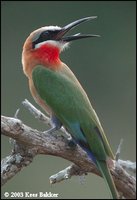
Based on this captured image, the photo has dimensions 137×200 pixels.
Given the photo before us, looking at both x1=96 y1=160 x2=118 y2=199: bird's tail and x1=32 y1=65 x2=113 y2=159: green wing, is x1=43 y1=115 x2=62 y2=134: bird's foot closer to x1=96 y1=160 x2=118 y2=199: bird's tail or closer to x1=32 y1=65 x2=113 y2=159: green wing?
x1=32 y1=65 x2=113 y2=159: green wing

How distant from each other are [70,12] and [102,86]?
997mm

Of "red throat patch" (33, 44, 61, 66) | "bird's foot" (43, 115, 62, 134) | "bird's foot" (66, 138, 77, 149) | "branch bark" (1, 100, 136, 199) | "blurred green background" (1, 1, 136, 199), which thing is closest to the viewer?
"branch bark" (1, 100, 136, 199)

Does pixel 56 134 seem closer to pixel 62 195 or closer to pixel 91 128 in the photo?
pixel 91 128

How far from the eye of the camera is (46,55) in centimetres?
370

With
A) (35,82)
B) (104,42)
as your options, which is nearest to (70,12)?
(104,42)

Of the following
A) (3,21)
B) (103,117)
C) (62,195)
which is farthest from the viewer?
(3,21)

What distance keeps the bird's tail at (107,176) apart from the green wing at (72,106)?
4 centimetres

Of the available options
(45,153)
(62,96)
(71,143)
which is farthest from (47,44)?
(45,153)

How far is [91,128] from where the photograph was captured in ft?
10.9

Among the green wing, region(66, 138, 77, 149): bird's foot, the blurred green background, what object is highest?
the green wing

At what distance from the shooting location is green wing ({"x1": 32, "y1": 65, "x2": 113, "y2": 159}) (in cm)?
330

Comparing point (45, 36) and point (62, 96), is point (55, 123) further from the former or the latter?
point (45, 36)

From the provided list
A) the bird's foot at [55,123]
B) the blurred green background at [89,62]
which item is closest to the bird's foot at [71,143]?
the bird's foot at [55,123]

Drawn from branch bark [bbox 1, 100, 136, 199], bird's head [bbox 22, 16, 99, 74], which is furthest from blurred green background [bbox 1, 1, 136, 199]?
branch bark [bbox 1, 100, 136, 199]
